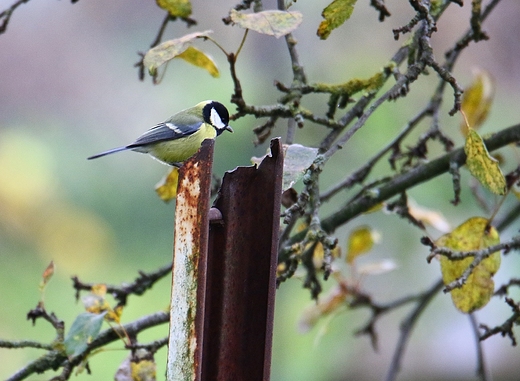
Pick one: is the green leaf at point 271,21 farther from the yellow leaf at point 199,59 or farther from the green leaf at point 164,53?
the yellow leaf at point 199,59

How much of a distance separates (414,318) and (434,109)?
0.48 meters

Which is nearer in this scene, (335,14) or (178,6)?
(335,14)

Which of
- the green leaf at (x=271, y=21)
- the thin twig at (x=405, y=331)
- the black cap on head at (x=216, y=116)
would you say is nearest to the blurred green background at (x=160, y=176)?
the black cap on head at (x=216, y=116)

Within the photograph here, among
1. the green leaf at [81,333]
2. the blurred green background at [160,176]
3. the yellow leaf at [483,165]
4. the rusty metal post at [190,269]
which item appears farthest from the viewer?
the blurred green background at [160,176]

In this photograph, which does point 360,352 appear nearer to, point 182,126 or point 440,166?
point 182,126

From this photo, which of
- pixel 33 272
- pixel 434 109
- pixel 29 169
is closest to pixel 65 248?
pixel 33 272

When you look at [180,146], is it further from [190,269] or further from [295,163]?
[190,269]

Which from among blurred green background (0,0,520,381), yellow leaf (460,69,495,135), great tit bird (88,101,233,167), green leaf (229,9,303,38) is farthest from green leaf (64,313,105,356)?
blurred green background (0,0,520,381)

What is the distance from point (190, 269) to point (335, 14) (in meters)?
0.55

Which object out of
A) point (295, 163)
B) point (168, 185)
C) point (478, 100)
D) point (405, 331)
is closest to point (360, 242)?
point (405, 331)

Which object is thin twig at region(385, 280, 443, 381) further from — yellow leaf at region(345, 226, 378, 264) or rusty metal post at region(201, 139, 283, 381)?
rusty metal post at region(201, 139, 283, 381)

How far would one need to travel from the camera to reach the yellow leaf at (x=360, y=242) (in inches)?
59.5

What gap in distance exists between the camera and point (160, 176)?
107 inches

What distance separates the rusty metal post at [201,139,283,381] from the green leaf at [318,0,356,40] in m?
0.41
